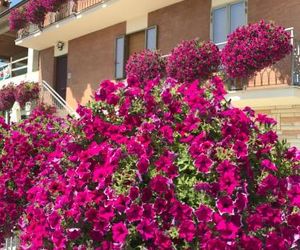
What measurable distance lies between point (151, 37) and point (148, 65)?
3.05 metres

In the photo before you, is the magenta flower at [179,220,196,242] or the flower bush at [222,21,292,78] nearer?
the magenta flower at [179,220,196,242]

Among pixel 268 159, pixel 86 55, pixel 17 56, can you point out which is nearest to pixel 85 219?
pixel 268 159

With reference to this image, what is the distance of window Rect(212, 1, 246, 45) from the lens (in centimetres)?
1391

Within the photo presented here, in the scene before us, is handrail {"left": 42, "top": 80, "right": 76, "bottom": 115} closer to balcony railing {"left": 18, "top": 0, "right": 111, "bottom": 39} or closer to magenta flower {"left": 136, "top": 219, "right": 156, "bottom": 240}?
balcony railing {"left": 18, "top": 0, "right": 111, "bottom": 39}

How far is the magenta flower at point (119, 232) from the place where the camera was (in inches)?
154

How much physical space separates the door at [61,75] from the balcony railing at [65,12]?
1.61 metres

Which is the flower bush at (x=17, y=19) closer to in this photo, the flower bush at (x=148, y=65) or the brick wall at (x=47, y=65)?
the brick wall at (x=47, y=65)

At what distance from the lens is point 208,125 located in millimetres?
4473

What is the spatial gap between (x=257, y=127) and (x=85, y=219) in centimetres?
164

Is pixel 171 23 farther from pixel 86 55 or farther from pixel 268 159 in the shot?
pixel 268 159

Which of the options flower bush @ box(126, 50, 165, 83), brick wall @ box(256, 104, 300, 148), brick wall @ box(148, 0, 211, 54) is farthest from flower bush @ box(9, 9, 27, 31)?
brick wall @ box(256, 104, 300, 148)

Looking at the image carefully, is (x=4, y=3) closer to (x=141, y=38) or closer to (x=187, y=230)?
(x=141, y=38)

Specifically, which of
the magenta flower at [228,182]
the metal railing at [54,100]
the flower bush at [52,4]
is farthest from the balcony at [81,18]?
the magenta flower at [228,182]

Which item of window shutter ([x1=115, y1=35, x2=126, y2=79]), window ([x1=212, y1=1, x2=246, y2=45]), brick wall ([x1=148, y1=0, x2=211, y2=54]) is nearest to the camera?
Answer: window ([x1=212, y1=1, x2=246, y2=45])
